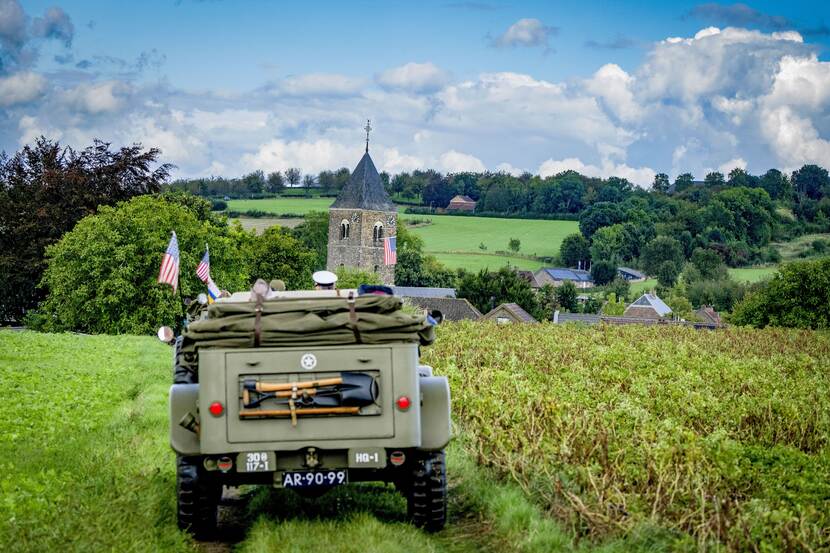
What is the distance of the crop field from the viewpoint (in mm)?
8734

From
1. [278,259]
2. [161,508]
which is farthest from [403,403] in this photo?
[278,259]

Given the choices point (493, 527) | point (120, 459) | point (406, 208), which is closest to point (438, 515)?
point (493, 527)

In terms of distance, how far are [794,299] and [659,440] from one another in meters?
51.6

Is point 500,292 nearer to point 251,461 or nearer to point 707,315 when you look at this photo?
point 707,315

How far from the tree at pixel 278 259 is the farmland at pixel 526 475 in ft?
248

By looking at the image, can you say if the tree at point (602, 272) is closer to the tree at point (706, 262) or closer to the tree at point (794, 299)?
the tree at point (706, 262)

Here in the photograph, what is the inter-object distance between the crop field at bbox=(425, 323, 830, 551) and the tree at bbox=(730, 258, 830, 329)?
3653 centimetres

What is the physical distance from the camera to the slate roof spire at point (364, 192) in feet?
422

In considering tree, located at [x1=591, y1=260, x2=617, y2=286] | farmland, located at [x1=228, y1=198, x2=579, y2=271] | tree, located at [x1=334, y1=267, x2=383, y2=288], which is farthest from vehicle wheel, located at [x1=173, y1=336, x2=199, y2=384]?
tree, located at [x1=591, y1=260, x2=617, y2=286]

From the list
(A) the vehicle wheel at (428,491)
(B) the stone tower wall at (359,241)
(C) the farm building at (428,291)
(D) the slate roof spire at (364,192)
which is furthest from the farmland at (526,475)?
(D) the slate roof spire at (364,192)

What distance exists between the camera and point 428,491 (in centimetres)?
945

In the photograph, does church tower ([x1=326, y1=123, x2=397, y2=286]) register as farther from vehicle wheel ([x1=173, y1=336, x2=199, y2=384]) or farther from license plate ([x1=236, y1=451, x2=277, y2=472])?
license plate ([x1=236, y1=451, x2=277, y2=472])

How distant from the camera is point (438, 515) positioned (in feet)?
31.4

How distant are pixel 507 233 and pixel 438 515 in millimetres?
157716
